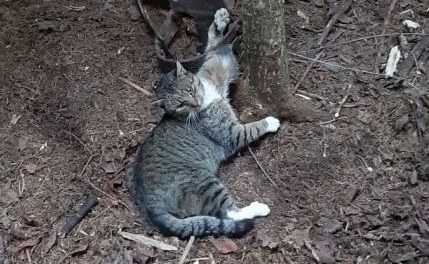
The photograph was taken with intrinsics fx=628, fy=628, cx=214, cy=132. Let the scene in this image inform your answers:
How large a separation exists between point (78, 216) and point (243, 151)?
1.25 meters

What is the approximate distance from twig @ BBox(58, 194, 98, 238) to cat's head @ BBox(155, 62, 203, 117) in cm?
86

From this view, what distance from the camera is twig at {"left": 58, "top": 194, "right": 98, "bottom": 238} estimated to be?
4.14 m

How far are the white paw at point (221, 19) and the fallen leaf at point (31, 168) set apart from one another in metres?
1.72

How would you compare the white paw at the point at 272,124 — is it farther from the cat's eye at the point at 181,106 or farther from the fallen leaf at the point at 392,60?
the fallen leaf at the point at 392,60

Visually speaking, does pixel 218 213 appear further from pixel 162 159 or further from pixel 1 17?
pixel 1 17

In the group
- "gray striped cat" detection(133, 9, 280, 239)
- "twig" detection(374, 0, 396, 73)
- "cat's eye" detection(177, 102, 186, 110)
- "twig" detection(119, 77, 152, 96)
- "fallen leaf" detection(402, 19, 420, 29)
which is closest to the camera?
"gray striped cat" detection(133, 9, 280, 239)

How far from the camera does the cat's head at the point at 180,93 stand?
453 centimetres

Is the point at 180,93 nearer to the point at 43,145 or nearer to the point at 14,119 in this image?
the point at 43,145

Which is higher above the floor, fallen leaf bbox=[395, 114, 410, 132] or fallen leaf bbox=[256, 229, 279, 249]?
fallen leaf bbox=[395, 114, 410, 132]

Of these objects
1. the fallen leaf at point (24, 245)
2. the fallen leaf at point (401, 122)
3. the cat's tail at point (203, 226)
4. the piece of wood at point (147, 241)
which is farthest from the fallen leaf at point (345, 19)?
the fallen leaf at point (24, 245)

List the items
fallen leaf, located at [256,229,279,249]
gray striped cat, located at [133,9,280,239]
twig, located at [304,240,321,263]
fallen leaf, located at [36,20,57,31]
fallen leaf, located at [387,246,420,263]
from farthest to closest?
1. fallen leaf, located at [36,20,57,31]
2. gray striped cat, located at [133,9,280,239]
3. fallen leaf, located at [256,229,279,249]
4. twig, located at [304,240,321,263]
5. fallen leaf, located at [387,246,420,263]

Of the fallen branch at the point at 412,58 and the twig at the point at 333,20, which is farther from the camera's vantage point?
the twig at the point at 333,20

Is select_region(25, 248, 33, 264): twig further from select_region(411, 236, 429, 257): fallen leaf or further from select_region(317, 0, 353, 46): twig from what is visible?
select_region(317, 0, 353, 46): twig

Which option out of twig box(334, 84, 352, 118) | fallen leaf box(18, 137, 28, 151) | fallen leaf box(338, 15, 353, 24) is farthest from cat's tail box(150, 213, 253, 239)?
fallen leaf box(338, 15, 353, 24)
